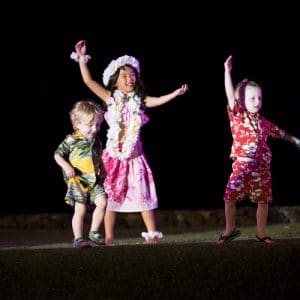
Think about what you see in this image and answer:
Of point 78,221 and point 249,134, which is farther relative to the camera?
point 249,134

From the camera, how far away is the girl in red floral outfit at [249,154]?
681cm

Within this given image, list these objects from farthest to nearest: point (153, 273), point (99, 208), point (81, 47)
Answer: point (81, 47)
point (99, 208)
point (153, 273)

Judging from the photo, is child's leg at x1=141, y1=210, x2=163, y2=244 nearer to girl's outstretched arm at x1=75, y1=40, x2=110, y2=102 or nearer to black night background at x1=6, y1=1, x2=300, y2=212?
girl's outstretched arm at x1=75, y1=40, x2=110, y2=102

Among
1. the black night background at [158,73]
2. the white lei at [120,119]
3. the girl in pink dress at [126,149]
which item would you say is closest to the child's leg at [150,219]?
the girl in pink dress at [126,149]

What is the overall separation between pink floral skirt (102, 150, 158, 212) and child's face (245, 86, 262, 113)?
927 millimetres

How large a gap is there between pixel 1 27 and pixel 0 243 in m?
2.40

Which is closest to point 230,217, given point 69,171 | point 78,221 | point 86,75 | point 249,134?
point 249,134

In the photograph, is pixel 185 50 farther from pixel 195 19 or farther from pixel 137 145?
pixel 137 145

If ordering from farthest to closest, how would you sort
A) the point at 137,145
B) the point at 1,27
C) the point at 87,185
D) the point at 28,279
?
the point at 1,27, the point at 137,145, the point at 87,185, the point at 28,279

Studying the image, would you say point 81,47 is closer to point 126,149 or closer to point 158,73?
point 126,149

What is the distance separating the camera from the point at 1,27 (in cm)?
934

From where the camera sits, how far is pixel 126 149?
24.1 feet

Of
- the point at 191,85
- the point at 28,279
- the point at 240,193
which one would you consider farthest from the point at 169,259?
the point at 191,85

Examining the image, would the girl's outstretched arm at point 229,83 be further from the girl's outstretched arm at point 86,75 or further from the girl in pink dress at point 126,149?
the girl's outstretched arm at point 86,75
